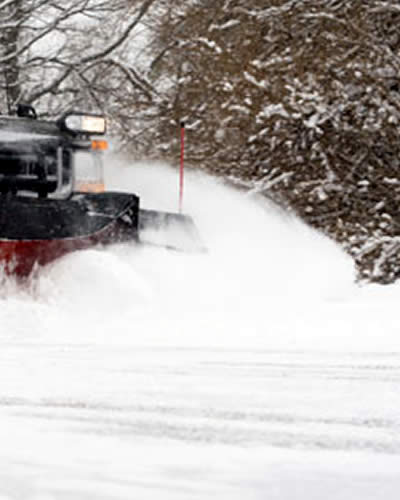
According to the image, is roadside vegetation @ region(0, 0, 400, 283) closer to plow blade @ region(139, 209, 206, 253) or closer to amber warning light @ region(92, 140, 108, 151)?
plow blade @ region(139, 209, 206, 253)

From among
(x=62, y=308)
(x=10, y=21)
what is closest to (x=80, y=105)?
(x=10, y=21)

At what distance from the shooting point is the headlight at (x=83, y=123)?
6148mm

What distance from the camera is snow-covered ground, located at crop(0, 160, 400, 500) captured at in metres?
2.68

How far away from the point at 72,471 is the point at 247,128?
7.23 metres

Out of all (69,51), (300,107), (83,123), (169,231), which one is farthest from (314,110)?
(69,51)

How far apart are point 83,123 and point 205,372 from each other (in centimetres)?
259

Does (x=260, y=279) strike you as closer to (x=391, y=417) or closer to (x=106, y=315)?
(x=106, y=315)

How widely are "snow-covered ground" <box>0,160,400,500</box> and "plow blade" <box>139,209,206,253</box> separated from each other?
93 mm

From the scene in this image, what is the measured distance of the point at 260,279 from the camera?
7145 mm

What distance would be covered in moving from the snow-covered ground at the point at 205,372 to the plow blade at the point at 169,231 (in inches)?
3.7

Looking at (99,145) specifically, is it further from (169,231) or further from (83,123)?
(169,231)

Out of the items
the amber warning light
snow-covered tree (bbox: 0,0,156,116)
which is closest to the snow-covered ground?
the amber warning light

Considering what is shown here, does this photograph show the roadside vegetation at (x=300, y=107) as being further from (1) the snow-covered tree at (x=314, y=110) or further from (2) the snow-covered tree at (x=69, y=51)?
(2) the snow-covered tree at (x=69, y=51)

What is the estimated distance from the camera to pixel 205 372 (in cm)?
420
